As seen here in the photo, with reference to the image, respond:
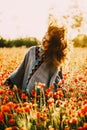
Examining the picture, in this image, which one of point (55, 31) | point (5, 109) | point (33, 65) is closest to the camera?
point (5, 109)

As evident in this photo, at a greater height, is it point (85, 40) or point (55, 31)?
point (55, 31)

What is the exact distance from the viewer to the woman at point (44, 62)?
15.4 ft

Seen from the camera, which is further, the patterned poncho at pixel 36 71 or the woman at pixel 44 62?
the patterned poncho at pixel 36 71

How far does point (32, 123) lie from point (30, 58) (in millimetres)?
1660

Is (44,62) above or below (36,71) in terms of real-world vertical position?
above

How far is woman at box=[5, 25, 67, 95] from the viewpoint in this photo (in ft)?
15.4

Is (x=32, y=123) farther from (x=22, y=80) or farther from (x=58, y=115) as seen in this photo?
(x=22, y=80)

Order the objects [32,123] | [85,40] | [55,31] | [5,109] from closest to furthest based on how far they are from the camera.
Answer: [5,109] → [32,123] → [55,31] → [85,40]

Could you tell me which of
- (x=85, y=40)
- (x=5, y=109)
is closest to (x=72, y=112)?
(x=5, y=109)

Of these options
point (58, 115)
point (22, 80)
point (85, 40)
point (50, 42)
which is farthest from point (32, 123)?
point (85, 40)

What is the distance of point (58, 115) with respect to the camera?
3604mm

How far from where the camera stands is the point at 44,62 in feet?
16.3

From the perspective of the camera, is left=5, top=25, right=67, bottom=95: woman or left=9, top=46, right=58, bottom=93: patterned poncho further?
left=9, top=46, right=58, bottom=93: patterned poncho

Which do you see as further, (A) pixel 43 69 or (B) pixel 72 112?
(A) pixel 43 69
